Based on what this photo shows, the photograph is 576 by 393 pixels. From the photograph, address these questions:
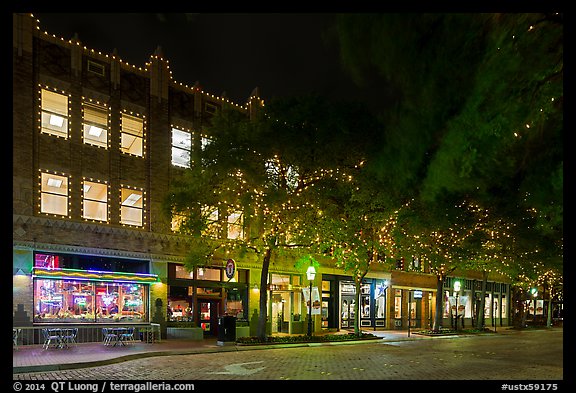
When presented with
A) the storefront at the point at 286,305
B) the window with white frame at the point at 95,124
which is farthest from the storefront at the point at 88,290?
the storefront at the point at 286,305

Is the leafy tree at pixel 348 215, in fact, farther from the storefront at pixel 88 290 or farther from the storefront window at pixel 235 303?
the storefront at pixel 88 290

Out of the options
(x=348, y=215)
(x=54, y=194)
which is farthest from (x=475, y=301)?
(x=54, y=194)

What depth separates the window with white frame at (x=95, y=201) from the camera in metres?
23.2

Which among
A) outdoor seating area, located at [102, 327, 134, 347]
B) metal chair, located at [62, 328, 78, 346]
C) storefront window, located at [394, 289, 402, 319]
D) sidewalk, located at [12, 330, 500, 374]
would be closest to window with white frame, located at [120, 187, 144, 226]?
outdoor seating area, located at [102, 327, 134, 347]

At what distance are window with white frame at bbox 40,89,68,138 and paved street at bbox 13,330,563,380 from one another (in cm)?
1119

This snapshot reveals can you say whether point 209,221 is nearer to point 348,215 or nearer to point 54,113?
point 348,215

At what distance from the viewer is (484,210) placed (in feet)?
97.8

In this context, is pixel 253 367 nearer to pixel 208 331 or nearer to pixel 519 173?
pixel 519 173

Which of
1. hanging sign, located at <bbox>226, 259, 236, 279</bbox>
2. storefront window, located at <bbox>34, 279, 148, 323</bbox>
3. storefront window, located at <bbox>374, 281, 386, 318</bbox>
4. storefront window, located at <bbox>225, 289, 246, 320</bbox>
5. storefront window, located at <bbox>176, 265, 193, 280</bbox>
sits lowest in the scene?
storefront window, located at <bbox>374, 281, 386, 318</bbox>

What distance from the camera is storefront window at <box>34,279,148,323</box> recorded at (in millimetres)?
21203

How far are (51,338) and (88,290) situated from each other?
400 centimetres

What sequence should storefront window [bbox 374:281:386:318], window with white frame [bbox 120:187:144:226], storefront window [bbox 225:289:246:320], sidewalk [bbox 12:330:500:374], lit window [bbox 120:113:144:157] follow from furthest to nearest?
Result: storefront window [bbox 374:281:386:318] → storefront window [bbox 225:289:246:320] → lit window [bbox 120:113:144:157] → window with white frame [bbox 120:187:144:226] → sidewalk [bbox 12:330:500:374]

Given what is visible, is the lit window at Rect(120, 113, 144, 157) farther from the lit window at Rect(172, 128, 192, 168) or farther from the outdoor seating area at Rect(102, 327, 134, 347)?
the outdoor seating area at Rect(102, 327, 134, 347)

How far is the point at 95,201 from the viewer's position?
23.5 m
